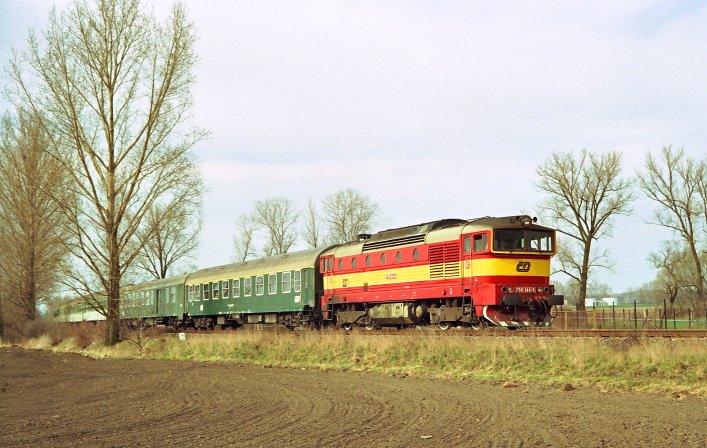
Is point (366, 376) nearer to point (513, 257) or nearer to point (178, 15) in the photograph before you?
point (513, 257)

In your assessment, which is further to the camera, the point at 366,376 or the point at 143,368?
the point at 143,368

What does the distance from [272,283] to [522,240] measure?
52.2 feet

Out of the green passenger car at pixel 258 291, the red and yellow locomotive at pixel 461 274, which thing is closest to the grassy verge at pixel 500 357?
the red and yellow locomotive at pixel 461 274

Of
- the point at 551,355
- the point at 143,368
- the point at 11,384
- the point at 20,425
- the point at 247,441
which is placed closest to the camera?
the point at 247,441

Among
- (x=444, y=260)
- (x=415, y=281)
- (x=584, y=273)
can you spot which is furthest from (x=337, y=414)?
(x=584, y=273)

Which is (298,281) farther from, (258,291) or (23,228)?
(23,228)

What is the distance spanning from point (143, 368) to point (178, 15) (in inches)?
604

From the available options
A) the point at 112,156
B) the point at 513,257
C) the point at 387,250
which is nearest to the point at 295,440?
the point at 513,257

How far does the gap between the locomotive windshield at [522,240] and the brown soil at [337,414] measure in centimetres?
869

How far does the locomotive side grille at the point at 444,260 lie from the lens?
84.9ft

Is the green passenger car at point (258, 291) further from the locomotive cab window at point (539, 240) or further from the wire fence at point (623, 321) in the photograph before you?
the wire fence at point (623, 321)

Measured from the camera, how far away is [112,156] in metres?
29.9

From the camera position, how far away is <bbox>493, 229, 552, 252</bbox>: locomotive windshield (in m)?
24.9

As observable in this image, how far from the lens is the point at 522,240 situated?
83.4ft
